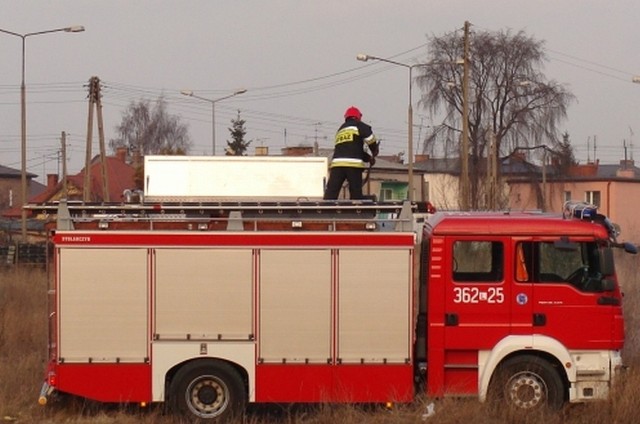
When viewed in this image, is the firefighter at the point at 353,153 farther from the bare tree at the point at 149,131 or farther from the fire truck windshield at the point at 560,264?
the bare tree at the point at 149,131

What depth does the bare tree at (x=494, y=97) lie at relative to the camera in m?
57.3

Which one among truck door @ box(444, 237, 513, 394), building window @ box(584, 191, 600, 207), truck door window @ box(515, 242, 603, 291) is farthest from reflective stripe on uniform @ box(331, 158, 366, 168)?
building window @ box(584, 191, 600, 207)

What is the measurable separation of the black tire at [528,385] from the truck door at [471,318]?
270 millimetres

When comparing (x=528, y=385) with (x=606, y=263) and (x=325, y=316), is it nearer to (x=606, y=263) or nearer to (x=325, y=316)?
(x=606, y=263)

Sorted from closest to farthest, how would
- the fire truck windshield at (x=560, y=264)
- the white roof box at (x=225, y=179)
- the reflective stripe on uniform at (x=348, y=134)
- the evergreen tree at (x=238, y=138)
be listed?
the fire truck windshield at (x=560, y=264), the white roof box at (x=225, y=179), the reflective stripe on uniform at (x=348, y=134), the evergreen tree at (x=238, y=138)

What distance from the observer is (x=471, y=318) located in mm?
11805

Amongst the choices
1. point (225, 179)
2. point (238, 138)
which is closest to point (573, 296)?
point (225, 179)

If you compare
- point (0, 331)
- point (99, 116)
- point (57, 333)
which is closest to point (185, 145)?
point (99, 116)

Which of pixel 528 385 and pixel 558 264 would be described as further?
pixel 558 264

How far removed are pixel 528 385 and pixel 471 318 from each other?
0.95 m

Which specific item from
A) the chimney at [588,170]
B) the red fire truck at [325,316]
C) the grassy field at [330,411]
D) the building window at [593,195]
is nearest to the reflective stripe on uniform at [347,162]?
the red fire truck at [325,316]

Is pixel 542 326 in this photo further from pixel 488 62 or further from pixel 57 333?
pixel 488 62

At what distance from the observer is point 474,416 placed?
11.1 m

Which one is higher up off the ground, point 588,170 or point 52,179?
point 588,170
